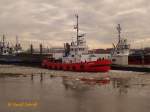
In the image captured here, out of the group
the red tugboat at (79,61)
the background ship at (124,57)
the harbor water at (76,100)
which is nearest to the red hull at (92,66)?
the red tugboat at (79,61)

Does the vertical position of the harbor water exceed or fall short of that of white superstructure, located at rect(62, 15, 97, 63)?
it falls short

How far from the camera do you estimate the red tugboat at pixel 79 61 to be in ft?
168

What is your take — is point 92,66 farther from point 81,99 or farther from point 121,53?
point 81,99

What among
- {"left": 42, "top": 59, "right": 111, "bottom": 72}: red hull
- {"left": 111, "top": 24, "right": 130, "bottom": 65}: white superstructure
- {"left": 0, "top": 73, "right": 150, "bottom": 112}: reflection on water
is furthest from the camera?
{"left": 111, "top": 24, "right": 130, "bottom": 65}: white superstructure

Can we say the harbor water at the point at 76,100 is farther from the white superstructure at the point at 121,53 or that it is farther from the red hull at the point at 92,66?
the white superstructure at the point at 121,53

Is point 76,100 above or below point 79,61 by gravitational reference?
below

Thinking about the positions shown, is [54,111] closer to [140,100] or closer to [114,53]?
[140,100]

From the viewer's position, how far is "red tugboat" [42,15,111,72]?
51094 millimetres

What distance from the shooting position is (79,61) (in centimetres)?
5428

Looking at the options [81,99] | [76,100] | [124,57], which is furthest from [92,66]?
[76,100]

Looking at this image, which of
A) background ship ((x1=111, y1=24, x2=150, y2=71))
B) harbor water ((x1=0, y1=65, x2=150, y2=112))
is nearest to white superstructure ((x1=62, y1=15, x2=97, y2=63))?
background ship ((x1=111, y1=24, x2=150, y2=71))

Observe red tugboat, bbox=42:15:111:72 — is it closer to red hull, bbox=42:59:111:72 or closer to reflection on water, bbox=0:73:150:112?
red hull, bbox=42:59:111:72

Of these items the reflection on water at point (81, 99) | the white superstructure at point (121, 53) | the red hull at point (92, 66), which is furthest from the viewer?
the white superstructure at point (121, 53)

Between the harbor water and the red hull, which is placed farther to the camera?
the red hull
